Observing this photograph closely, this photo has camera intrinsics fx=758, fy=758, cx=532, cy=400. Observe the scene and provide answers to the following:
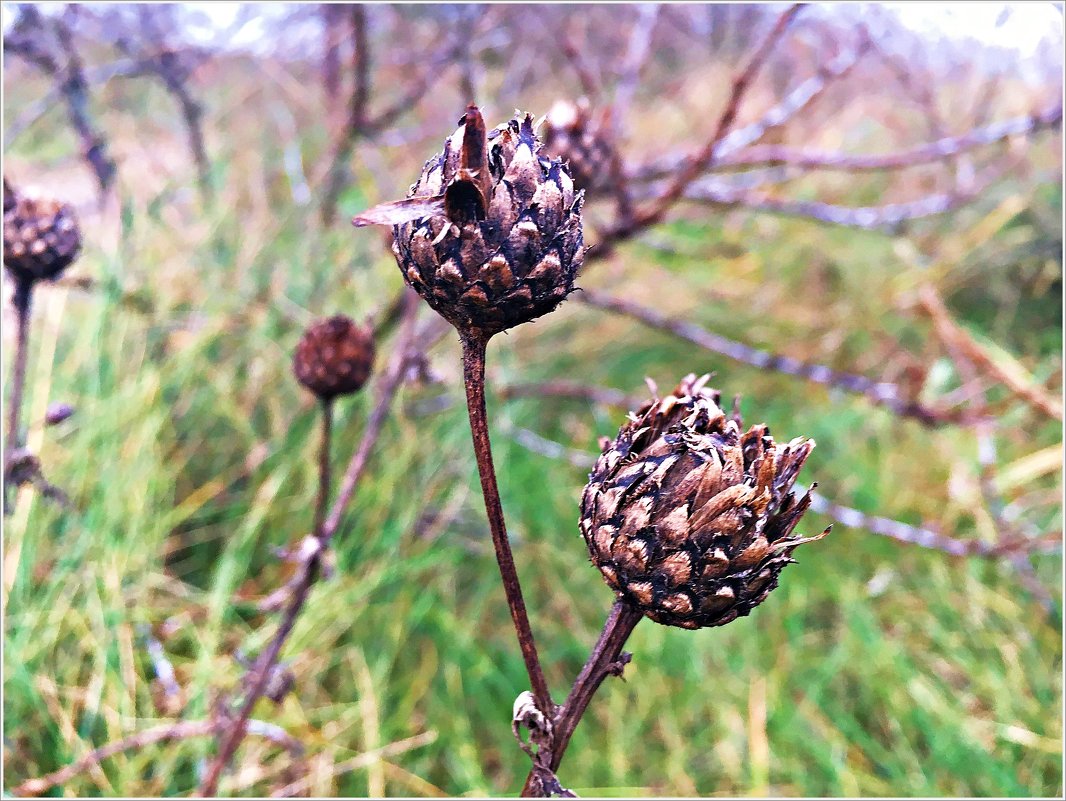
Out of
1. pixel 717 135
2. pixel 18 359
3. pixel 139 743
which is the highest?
pixel 717 135

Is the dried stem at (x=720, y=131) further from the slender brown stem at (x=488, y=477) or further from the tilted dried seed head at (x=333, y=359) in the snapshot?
the slender brown stem at (x=488, y=477)

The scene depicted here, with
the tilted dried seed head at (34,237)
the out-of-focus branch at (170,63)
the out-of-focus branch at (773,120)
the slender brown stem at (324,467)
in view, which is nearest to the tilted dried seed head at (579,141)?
the out-of-focus branch at (773,120)

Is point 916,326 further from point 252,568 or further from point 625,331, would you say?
point 252,568

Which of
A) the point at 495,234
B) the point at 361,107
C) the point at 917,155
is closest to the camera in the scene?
the point at 495,234

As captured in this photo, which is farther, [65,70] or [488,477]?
[65,70]

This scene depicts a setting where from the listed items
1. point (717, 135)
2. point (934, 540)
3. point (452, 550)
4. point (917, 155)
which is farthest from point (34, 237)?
point (934, 540)

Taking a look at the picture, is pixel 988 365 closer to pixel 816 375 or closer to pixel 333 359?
pixel 816 375
